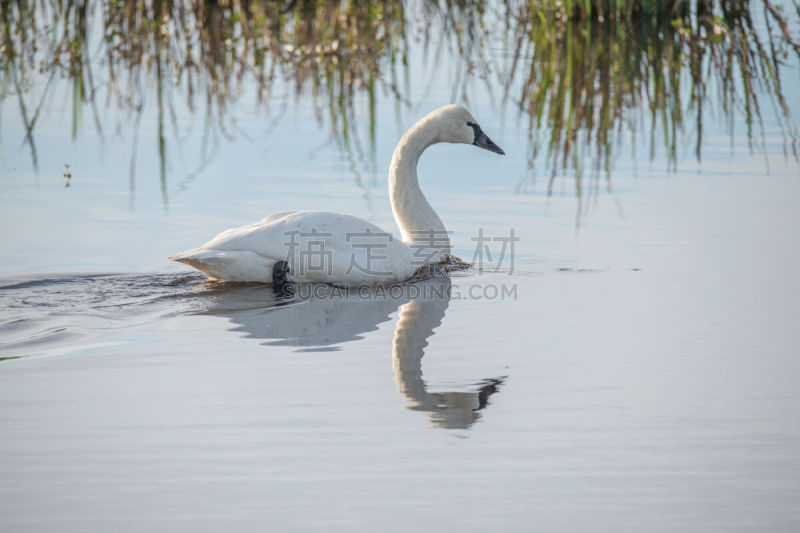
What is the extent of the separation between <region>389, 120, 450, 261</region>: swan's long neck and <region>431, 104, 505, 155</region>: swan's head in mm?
84

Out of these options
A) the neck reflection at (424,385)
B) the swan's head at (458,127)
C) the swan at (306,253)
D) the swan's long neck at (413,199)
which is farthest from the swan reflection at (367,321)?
the swan's head at (458,127)

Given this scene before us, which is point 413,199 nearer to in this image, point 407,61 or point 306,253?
point 306,253

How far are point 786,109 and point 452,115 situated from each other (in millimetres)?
4375

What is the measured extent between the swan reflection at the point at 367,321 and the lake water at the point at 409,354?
0.03 m

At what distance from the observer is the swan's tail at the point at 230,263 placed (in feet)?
22.3

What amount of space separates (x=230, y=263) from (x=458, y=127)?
7.94 feet

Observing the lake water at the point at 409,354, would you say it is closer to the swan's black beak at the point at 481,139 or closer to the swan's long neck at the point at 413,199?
the swan's long neck at the point at 413,199

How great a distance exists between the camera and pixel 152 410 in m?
4.59

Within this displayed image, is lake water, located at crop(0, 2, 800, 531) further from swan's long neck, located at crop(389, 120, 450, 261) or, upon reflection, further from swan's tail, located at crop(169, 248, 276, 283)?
swan's long neck, located at crop(389, 120, 450, 261)

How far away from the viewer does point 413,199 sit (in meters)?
8.02

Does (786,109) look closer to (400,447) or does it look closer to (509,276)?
(509,276)

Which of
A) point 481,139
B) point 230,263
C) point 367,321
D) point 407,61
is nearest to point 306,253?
point 230,263

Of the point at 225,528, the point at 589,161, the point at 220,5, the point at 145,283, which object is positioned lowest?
the point at 225,528

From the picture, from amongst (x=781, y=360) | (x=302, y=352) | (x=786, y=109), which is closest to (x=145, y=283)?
(x=302, y=352)
